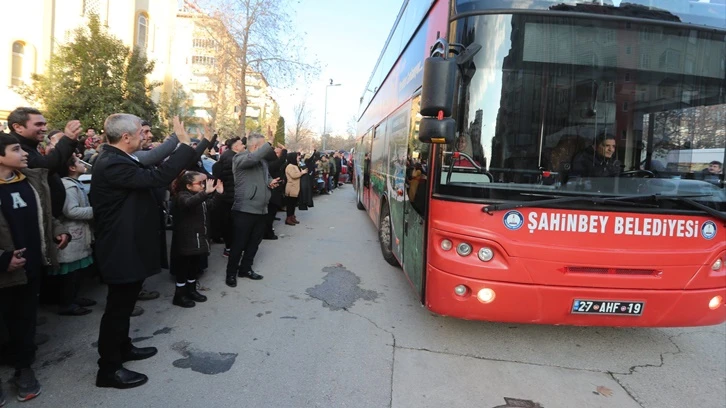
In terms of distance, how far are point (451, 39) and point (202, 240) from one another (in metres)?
3.21

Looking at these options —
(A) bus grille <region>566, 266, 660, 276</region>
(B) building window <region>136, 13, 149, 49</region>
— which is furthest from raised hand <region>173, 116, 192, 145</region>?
(B) building window <region>136, 13, 149, 49</region>

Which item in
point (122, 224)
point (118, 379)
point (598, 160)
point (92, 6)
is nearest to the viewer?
point (122, 224)

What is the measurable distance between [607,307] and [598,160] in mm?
1200

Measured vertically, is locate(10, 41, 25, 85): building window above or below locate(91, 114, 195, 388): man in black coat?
above

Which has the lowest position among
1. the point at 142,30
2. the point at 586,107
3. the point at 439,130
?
the point at 439,130

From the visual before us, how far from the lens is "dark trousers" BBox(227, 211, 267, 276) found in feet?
17.6

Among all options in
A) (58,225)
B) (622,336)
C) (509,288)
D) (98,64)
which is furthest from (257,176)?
(98,64)

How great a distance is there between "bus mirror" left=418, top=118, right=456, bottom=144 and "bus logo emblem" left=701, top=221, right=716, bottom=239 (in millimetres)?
2174

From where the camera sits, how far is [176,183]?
4.59 meters

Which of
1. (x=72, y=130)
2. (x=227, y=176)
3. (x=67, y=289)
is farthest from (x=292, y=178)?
(x=72, y=130)

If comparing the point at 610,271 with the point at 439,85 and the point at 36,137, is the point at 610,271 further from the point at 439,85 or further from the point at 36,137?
the point at 36,137

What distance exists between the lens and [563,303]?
3465 millimetres

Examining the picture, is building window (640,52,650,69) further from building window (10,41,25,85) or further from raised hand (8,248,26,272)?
building window (10,41,25,85)

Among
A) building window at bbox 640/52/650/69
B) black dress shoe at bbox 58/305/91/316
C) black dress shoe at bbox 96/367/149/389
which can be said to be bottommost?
black dress shoe at bbox 96/367/149/389
